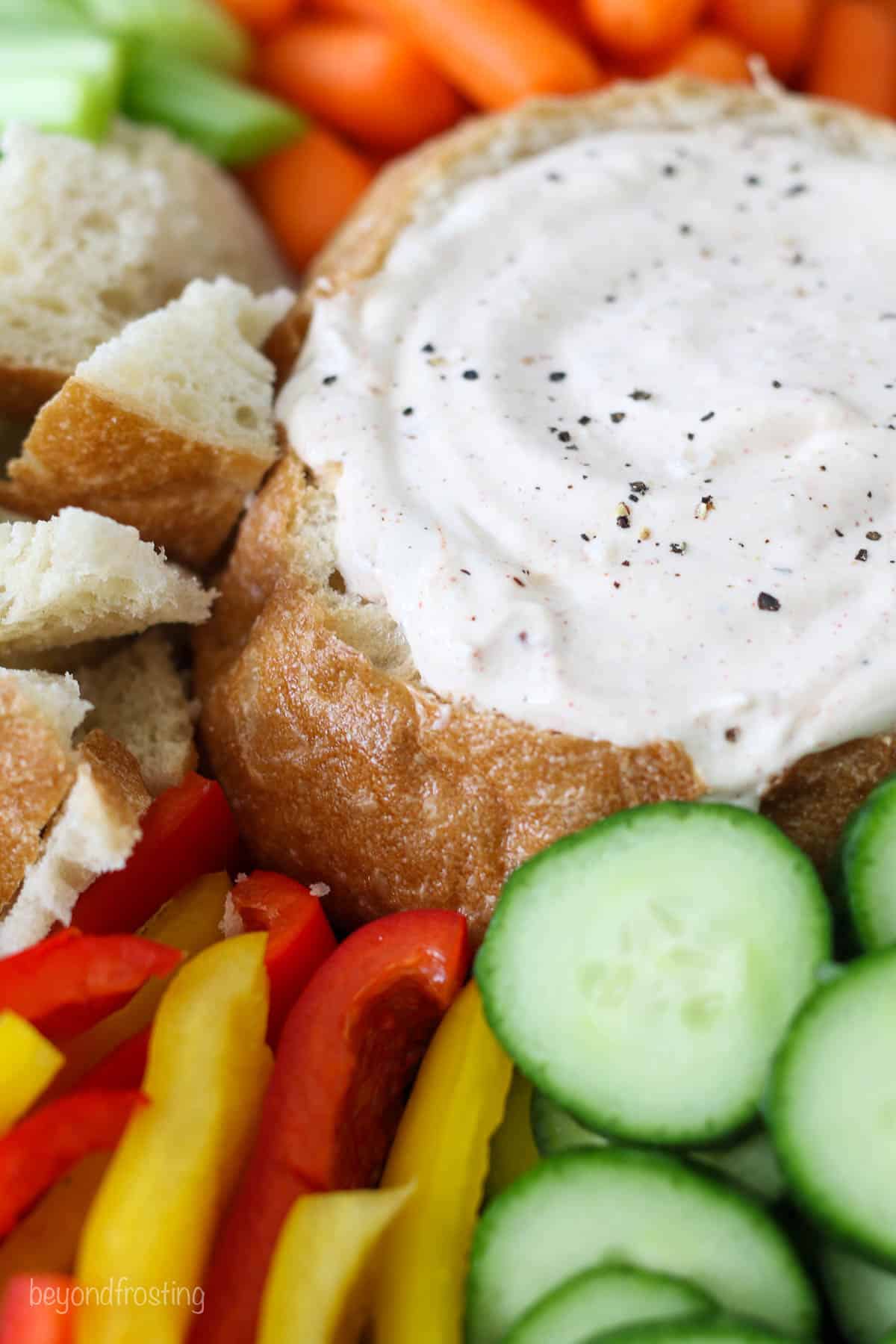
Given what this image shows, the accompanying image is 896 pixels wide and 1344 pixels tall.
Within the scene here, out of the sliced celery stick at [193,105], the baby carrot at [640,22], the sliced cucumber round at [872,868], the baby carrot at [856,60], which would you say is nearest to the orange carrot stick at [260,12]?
the sliced celery stick at [193,105]

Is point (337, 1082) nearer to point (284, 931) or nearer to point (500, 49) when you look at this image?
point (284, 931)

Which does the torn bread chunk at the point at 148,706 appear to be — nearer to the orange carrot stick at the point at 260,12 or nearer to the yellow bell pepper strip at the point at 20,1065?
the yellow bell pepper strip at the point at 20,1065

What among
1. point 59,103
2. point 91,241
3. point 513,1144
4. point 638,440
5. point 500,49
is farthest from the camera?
point 500,49

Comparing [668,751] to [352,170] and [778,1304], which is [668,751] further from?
[352,170]

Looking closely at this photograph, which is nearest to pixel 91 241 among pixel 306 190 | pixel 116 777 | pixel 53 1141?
pixel 306 190

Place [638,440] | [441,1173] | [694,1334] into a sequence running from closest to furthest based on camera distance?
[694,1334]
[441,1173]
[638,440]

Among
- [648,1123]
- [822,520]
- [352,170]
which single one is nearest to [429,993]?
[648,1123]

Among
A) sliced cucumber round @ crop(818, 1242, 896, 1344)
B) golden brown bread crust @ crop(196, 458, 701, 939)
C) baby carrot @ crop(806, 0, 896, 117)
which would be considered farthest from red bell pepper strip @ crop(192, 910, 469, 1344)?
baby carrot @ crop(806, 0, 896, 117)
